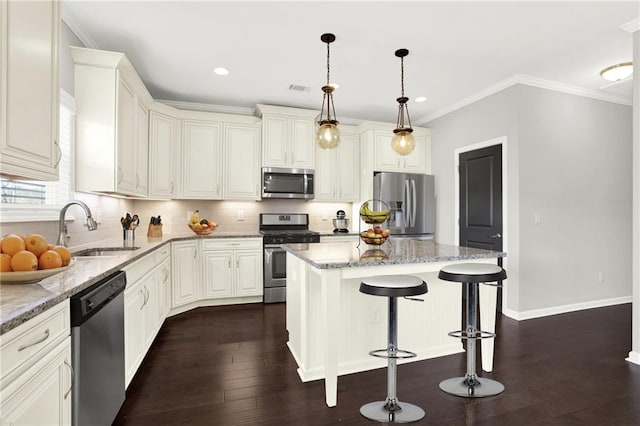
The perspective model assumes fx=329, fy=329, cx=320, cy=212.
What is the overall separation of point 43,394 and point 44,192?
1.73 meters

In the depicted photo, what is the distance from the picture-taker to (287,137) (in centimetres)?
455

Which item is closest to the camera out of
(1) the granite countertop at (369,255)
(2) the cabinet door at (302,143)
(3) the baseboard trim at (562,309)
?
(1) the granite countertop at (369,255)

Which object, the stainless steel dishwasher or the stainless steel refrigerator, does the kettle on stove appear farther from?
the stainless steel dishwasher

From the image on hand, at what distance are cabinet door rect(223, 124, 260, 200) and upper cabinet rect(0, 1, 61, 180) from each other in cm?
272

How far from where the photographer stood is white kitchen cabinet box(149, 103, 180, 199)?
3.81 meters

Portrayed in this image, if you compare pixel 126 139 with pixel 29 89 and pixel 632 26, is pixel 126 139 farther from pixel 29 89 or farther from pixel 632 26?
pixel 632 26

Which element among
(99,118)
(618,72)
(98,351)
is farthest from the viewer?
(618,72)

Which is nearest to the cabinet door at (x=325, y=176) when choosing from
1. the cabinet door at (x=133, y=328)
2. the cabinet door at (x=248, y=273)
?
the cabinet door at (x=248, y=273)

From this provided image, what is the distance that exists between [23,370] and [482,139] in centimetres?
451

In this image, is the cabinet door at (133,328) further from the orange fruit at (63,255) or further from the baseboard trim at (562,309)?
the baseboard trim at (562,309)

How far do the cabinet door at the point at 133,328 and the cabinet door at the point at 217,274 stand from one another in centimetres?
162

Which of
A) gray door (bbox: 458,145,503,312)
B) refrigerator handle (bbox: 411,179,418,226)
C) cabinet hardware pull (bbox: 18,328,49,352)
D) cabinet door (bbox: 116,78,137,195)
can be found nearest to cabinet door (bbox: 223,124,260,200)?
cabinet door (bbox: 116,78,137,195)

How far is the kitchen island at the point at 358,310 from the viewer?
1988 mm

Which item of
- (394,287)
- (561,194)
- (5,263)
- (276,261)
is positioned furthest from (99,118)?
(561,194)
